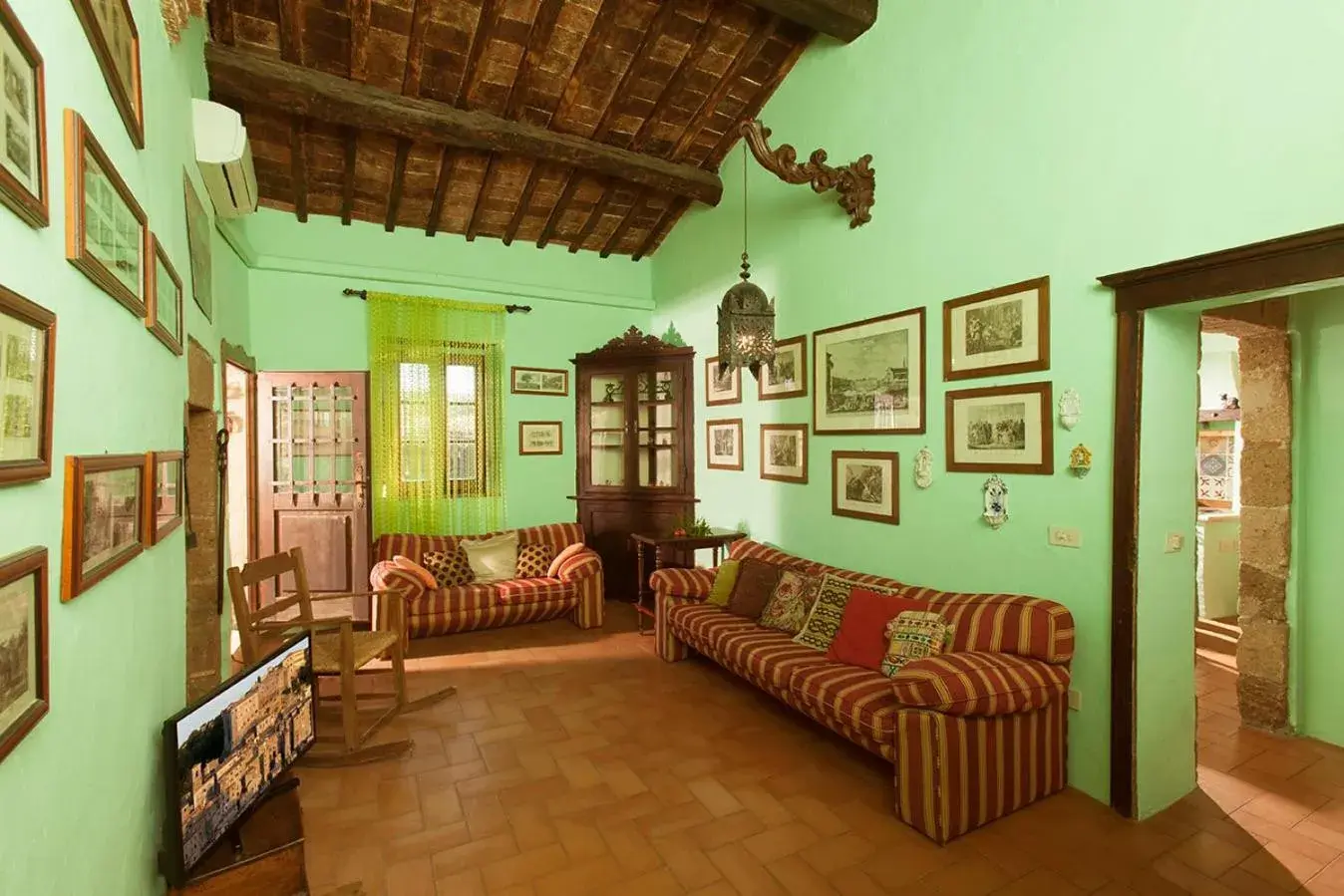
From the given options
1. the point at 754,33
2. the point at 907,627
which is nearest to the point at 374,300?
the point at 754,33

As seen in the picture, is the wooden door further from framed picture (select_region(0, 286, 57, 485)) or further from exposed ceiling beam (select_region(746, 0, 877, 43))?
framed picture (select_region(0, 286, 57, 485))

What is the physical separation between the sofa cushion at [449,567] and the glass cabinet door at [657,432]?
5.71 ft

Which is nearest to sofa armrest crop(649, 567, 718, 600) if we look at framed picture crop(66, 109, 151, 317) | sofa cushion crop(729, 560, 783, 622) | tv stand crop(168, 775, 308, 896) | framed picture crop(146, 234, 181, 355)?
sofa cushion crop(729, 560, 783, 622)

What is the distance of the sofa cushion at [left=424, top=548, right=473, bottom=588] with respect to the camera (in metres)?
5.09

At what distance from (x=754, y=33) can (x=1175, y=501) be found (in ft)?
12.3

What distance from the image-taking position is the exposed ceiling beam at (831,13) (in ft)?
12.4

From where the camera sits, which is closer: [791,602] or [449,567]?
[791,602]

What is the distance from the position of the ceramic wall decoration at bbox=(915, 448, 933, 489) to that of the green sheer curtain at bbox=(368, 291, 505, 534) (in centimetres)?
387

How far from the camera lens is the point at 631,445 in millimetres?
6082

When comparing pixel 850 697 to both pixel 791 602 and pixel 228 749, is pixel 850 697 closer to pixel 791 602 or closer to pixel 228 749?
pixel 791 602

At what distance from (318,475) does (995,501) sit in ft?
16.6

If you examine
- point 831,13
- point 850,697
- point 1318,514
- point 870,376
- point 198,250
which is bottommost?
point 850,697

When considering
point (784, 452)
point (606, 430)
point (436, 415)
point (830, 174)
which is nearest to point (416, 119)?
point (436, 415)

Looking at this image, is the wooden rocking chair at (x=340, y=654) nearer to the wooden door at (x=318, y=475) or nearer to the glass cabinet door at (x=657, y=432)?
the wooden door at (x=318, y=475)
